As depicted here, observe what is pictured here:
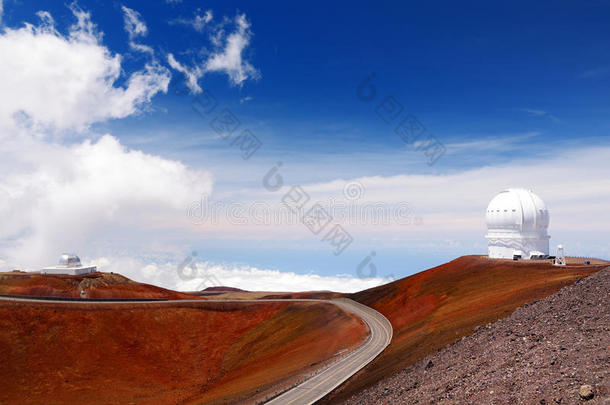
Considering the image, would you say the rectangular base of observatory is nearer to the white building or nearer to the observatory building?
the white building

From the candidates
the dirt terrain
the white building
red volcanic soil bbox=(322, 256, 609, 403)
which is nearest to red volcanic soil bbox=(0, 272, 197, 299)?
the white building

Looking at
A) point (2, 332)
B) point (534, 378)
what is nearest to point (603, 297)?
point (534, 378)

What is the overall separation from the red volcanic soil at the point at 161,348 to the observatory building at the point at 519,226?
28.4m

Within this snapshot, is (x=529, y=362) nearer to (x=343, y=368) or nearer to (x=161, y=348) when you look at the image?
(x=343, y=368)

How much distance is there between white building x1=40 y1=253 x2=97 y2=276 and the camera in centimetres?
8944

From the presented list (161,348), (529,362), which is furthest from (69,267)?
(529,362)

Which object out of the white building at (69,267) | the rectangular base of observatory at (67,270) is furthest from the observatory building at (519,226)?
the white building at (69,267)

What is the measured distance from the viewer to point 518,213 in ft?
201

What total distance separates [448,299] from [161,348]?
4663cm

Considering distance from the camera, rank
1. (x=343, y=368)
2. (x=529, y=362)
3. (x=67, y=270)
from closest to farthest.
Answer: (x=529, y=362), (x=343, y=368), (x=67, y=270)

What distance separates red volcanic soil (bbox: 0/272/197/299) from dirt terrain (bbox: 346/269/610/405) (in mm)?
69385

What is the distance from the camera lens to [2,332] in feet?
186

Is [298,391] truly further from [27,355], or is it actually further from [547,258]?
[547,258]

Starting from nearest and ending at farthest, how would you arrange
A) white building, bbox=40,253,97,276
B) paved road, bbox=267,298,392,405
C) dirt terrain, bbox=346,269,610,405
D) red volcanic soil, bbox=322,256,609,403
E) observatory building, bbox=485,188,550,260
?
dirt terrain, bbox=346,269,610,405, paved road, bbox=267,298,392,405, red volcanic soil, bbox=322,256,609,403, observatory building, bbox=485,188,550,260, white building, bbox=40,253,97,276
